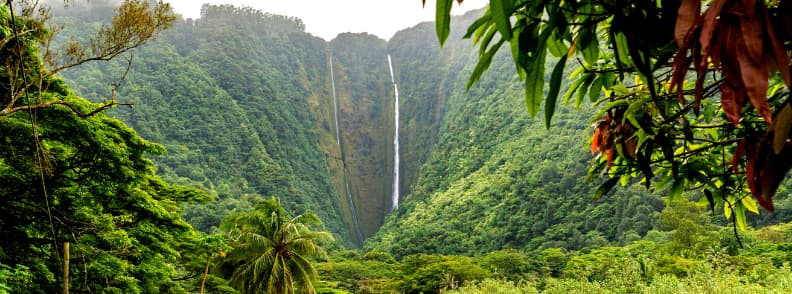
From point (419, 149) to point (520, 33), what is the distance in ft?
217

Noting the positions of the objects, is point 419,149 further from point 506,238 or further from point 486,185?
point 506,238

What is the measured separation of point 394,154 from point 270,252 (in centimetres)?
5667

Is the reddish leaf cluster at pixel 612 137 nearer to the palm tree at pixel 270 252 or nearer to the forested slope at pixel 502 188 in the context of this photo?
the palm tree at pixel 270 252

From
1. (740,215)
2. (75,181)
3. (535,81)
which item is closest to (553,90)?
(535,81)

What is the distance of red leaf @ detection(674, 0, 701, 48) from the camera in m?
0.37

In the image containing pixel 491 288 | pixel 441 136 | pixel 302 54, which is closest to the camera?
pixel 491 288

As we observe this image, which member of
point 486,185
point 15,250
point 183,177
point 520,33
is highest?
point 183,177

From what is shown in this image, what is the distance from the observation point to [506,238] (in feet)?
107

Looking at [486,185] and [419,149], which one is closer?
[486,185]

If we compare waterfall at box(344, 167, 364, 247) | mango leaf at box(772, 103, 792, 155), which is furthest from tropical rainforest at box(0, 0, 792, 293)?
waterfall at box(344, 167, 364, 247)

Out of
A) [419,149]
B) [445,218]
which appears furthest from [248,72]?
[445,218]

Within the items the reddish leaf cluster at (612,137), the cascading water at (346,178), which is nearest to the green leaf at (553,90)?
the reddish leaf cluster at (612,137)

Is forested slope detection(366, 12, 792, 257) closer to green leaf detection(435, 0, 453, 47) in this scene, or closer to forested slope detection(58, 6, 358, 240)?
forested slope detection(58, 6, 358, 240)

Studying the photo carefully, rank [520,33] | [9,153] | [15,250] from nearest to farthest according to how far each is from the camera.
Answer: [520,33], [9,153], [15,250]
